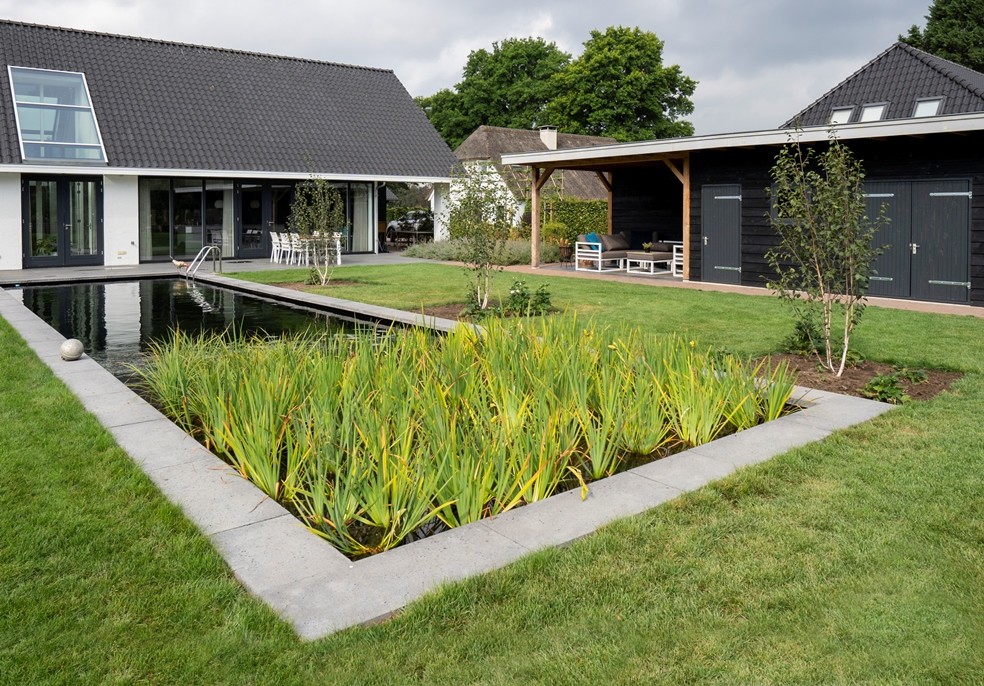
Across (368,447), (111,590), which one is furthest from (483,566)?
(111,590)

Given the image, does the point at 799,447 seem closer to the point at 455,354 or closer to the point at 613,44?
the point at 455,354

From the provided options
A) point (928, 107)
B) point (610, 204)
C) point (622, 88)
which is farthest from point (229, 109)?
point (622, 88)

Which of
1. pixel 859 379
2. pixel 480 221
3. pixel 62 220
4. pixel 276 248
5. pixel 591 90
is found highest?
pixel 591 90

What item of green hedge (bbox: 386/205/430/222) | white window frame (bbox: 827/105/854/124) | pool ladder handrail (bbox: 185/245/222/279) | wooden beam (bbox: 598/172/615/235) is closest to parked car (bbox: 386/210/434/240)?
green hedge (bbox: 386/205/430/222)

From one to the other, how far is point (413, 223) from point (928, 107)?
18.9 m

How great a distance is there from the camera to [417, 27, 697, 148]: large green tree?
4650 centimetres

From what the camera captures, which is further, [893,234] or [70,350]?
[893,234]

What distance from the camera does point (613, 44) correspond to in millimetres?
46625

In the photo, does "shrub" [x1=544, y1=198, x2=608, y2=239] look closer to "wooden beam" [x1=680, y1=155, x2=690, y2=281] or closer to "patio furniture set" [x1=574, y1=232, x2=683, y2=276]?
"patio furniture set" [x1=574, y1=232, x2=683, y2=276]

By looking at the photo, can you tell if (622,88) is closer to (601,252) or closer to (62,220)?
(601,252)

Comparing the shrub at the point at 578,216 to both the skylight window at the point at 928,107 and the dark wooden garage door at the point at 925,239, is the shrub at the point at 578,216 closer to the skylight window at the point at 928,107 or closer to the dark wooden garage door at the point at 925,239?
the skylight window at the point at 928,107

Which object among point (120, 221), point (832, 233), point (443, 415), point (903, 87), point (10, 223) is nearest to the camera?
point (443, 415)

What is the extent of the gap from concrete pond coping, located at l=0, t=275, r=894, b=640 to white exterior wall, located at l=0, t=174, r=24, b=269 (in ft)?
50.3

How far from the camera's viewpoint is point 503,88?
5294 centimetres
